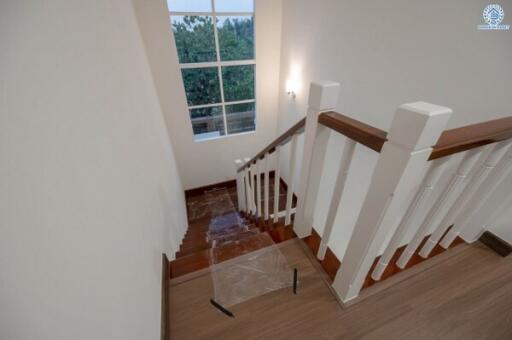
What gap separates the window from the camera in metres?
2.84

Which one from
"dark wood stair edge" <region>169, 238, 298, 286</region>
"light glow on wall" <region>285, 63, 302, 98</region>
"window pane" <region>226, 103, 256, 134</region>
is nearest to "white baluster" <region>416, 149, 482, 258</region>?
"dark wood stair edge" <region>169, 238, 298, 286</region>

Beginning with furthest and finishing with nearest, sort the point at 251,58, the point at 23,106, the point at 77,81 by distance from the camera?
1. the point at 251,58
2. the point at 77,81
3. the point at 23,106

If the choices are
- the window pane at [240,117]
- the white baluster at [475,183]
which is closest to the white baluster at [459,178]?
the white baluster at [475,183]

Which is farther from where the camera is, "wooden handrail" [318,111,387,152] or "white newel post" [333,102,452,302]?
"wooden handrail" [318,111,387,152]

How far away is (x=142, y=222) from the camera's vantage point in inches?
40.4

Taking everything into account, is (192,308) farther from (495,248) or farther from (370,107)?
(370,107)

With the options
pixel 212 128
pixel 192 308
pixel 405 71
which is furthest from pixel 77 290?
pixel 212 128

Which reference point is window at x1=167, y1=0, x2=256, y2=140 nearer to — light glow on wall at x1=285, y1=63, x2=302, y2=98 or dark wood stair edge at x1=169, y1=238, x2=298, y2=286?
light glow on wall at x1=285, y1=63, x2=302, y2=98

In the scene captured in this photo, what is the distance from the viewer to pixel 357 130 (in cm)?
70

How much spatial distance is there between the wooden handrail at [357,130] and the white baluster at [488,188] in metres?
0.70

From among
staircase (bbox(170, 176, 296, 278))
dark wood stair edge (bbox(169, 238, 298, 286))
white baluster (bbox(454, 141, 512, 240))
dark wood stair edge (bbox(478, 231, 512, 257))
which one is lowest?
staircase (bbox(170, 176, 296, 278))

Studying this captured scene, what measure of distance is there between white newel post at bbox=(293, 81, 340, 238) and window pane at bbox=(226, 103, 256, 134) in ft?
9.42

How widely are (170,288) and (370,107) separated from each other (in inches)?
81.8

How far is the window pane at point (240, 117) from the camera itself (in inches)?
146
